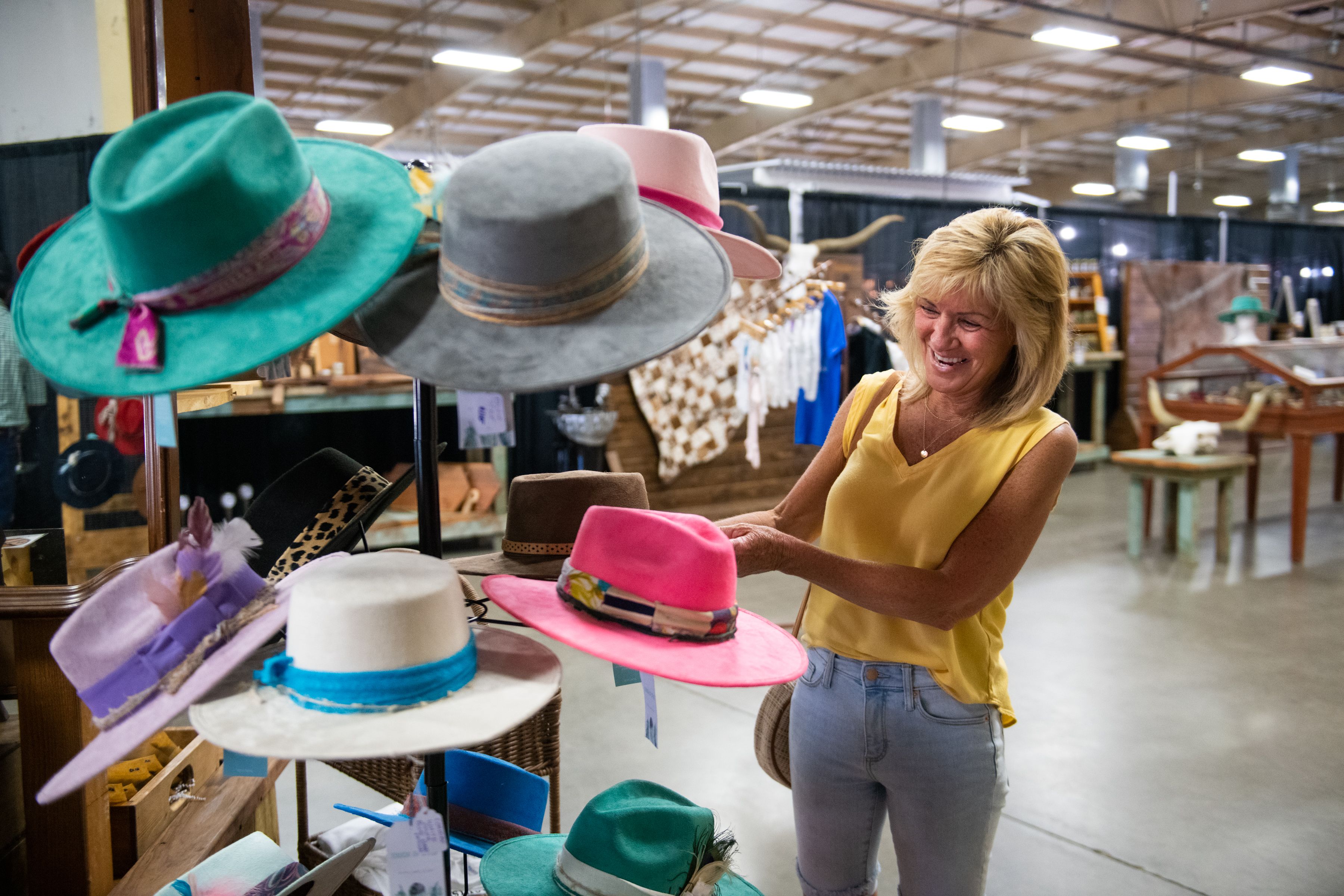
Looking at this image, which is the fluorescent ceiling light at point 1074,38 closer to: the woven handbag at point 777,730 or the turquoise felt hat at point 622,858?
the woven handbag at point 777,730

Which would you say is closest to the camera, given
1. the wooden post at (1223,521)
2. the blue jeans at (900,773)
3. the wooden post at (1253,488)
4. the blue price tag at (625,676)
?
the blue price tag at (625,676)

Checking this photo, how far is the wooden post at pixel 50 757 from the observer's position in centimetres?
151

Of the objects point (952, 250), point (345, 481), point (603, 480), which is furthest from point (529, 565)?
point (952, 250)

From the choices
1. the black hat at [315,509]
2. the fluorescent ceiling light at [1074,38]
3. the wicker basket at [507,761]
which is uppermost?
the fluorescent ceiling light at [1074,38]

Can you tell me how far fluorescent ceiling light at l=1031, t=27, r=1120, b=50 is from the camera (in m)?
8.96

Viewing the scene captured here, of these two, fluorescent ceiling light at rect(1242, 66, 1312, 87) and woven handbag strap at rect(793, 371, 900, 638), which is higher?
fluorescent ceiling light at rect(1242, 66, 1312, 87)

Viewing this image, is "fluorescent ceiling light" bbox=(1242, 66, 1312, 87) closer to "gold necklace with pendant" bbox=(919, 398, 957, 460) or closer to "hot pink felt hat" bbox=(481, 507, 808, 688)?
"gold necklace with pendant" bbox=(919, 398, 957, 460)

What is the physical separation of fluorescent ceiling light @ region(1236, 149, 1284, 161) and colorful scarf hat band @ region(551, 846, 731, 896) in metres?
19.0

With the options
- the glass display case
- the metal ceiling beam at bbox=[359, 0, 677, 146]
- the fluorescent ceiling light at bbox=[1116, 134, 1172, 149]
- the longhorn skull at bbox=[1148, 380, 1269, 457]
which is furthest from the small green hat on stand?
the metal ceiling beam at bbox=[359, 0, 677, 146]

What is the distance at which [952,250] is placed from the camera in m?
1.45

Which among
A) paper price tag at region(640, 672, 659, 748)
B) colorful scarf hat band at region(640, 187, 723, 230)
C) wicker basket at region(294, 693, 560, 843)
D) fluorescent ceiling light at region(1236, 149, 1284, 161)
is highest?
fluorescent ceiling light at region(1236, 149, 1284, 161)

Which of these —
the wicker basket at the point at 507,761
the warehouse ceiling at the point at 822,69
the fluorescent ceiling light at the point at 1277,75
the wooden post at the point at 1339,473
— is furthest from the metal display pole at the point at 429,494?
the fluorescent ceiling light at the point at 1277,75

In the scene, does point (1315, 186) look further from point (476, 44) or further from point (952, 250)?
point (952, 250)

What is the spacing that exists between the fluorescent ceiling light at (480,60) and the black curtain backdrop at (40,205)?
7.69 metres
